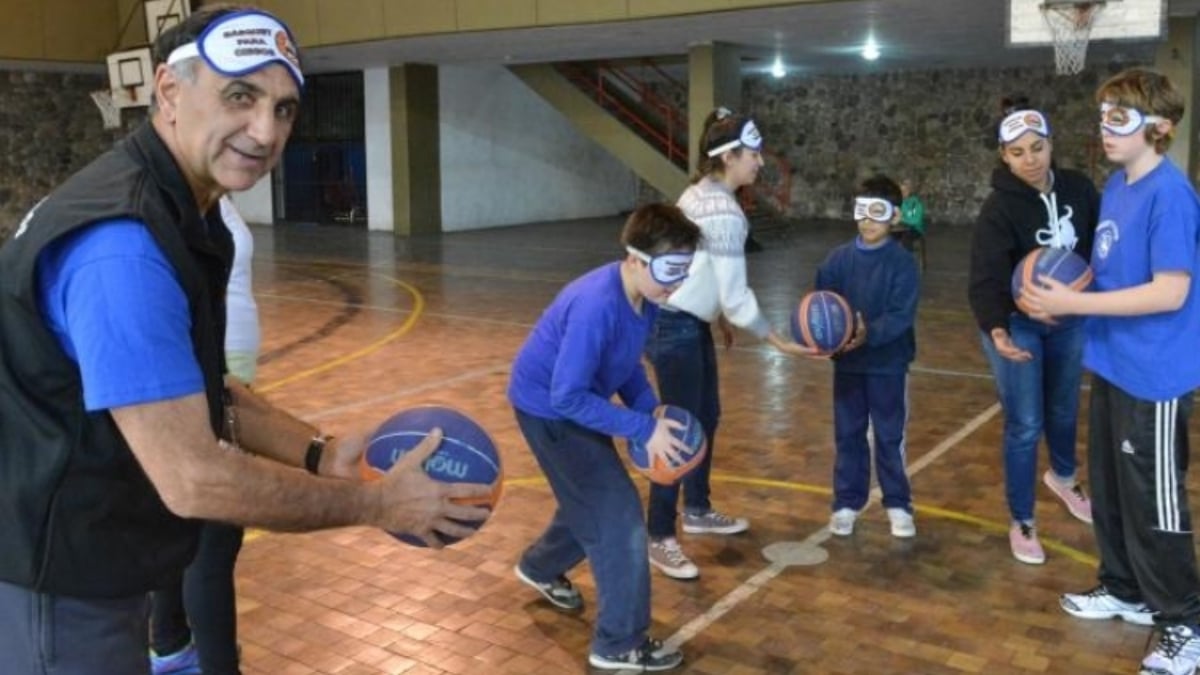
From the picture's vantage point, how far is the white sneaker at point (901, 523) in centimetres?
474

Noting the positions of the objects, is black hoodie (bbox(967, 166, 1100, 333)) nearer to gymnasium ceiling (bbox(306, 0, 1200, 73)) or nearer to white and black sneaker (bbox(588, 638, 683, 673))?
white and black sneaker (bbox(588, 638, 683, 673))

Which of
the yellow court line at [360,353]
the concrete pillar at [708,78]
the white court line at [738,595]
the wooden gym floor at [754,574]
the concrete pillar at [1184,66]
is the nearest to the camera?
the wooden gym floor at [754,574]

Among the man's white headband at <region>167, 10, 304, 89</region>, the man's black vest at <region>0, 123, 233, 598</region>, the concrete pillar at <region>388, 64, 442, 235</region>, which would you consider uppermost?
the concrete pillar at <region>388, 64, 442, 235</region>

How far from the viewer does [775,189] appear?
23656 millimetres

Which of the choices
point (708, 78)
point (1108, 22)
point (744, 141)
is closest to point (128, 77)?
point (708, 78)

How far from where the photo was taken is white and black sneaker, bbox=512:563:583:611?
A: 4.06 meters

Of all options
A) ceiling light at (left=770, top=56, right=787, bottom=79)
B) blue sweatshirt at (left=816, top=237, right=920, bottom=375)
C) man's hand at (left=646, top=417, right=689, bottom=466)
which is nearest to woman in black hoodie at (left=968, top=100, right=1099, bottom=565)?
blue sweatshirt at (left=816, top=237, right=920, bottom=375)

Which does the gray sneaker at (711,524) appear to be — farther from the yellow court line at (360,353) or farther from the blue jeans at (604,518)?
the yellow court line at (360,353)

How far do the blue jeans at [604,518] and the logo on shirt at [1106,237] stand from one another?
1794 mm

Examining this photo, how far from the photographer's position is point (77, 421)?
5.55 feet

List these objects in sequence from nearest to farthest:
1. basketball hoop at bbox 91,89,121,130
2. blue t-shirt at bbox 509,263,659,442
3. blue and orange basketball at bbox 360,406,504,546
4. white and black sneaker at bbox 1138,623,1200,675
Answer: blue and orange basketball at bbox 360,406,504,546
blue t-shirt at bbox 509,263,659,442
white and black sneaker at bbox 1138,623,1200,675
basketball hoop at bbox 91,89,121,130

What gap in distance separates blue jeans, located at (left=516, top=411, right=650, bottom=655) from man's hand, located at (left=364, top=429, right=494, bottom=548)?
1.46 m

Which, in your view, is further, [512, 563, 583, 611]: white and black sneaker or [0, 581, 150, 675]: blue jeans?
[512, 563, 583, 611]: white and black sneaker

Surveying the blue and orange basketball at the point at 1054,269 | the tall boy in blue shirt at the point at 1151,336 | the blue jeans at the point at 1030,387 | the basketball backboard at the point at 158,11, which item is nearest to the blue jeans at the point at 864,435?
the blue jeans at the point at 1030,387
